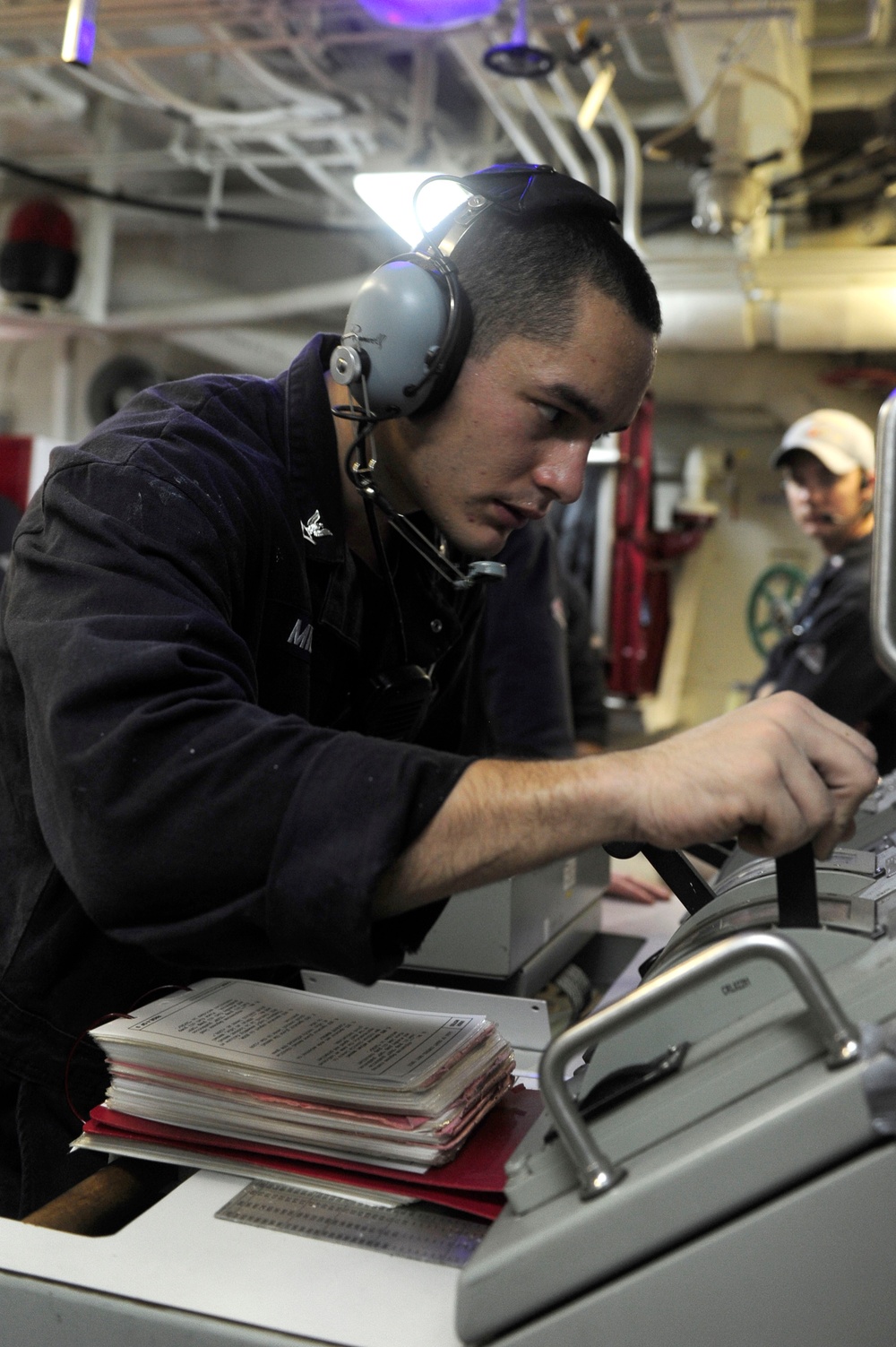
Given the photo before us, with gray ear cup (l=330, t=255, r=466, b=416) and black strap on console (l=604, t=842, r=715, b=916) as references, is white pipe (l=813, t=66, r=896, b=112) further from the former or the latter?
black strap on console (l=604, t=842, r=715, b=916)

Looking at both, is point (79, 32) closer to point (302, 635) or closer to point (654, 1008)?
point (302, 635)

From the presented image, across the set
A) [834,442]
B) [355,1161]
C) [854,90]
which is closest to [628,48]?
[834,442]

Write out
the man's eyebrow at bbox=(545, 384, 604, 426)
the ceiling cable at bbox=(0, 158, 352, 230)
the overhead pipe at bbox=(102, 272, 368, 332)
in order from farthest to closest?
1. the overhead pipe at bbox=(102, 272, 368, 332)
2. the ceiling cable at bbox=(0, 158, 352, 230)
3. the man's eyebrow at bbox=(545, 384, 604, 426)

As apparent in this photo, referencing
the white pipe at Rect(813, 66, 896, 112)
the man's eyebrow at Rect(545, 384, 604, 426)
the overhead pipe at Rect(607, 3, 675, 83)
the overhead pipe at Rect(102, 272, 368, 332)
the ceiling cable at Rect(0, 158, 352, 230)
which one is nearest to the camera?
the man's eyebrow at Rect(545, 384, 604, 426)

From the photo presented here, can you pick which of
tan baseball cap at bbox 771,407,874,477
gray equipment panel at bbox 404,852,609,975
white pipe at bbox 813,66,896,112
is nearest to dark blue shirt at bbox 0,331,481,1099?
gray equipment panel at bbox 404,852,609,975

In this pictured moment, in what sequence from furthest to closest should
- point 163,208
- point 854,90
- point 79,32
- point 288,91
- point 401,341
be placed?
point 163,208, point 854,90, point 288,91, point 79,32, point 401,341

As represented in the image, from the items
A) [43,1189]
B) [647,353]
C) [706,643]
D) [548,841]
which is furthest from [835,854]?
[706,643]

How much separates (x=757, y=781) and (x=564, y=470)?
460mm

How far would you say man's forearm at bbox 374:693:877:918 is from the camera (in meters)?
0.69

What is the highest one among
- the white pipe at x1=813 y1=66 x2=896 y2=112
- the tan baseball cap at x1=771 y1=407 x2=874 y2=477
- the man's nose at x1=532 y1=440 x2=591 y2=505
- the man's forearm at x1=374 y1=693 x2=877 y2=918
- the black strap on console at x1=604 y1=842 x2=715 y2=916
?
the white pipe at x1=813 y1=66 x2=896 y2=112

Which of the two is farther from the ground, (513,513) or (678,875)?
(513,513)

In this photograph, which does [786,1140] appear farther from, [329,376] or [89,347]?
[89,347]

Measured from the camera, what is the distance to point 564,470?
1060 mm

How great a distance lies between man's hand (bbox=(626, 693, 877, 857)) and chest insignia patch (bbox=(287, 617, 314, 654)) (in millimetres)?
414
